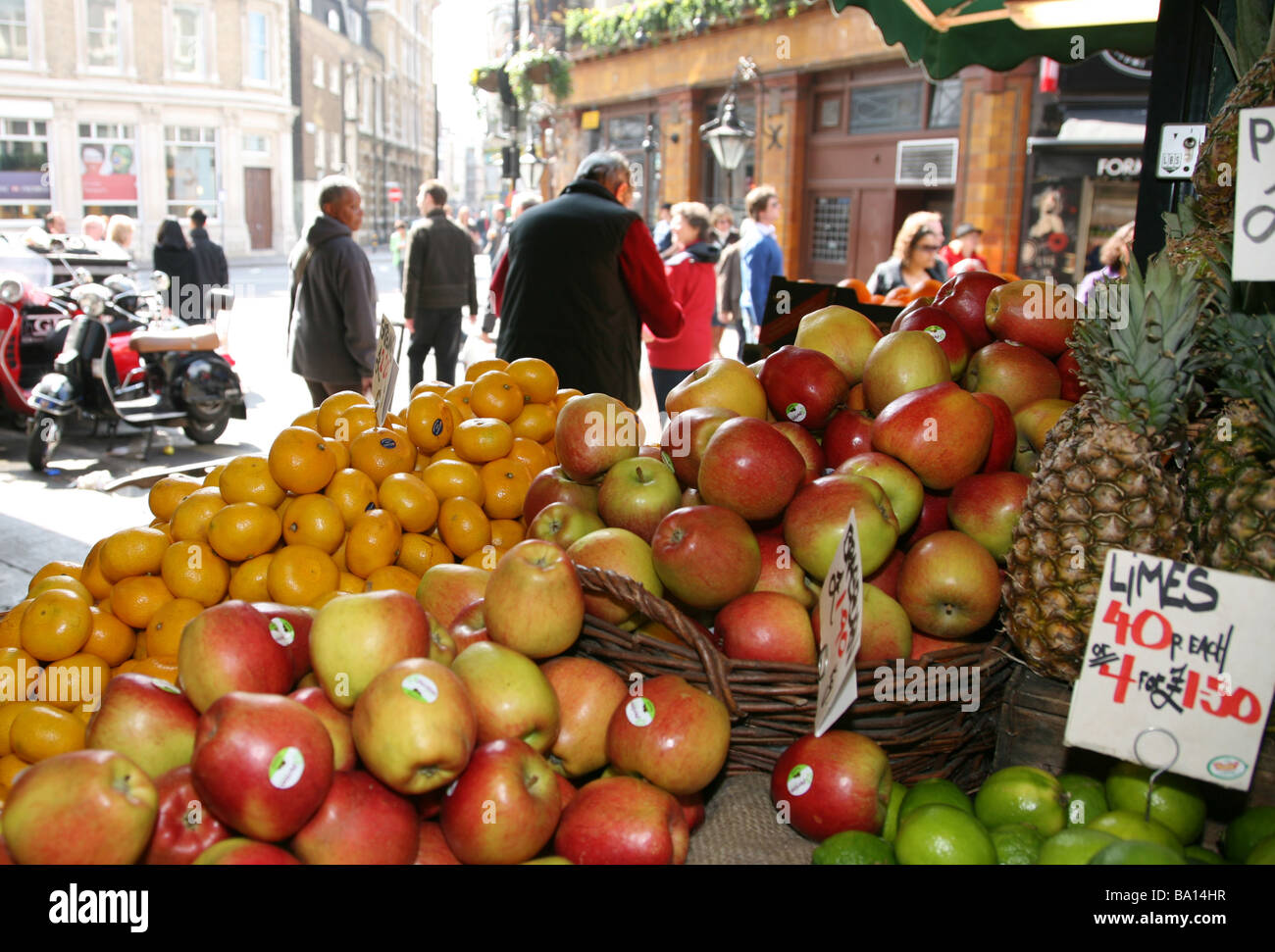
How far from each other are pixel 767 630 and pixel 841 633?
29 cm

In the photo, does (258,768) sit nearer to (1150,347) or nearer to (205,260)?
(1150,347)

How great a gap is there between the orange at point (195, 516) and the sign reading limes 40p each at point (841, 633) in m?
1.65

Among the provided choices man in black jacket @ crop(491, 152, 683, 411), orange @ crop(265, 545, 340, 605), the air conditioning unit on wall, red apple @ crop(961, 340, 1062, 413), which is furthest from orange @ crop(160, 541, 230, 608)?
the air conditioning unit on wall

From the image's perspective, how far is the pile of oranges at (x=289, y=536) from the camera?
87.4 inches

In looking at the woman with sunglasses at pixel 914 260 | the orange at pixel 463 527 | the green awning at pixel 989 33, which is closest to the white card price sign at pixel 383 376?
the orange at pixel 463 527

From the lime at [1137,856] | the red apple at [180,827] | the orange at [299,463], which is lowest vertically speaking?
the red apple at [180,827]

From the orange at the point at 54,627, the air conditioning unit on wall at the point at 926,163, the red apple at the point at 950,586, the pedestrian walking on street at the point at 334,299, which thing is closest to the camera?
the red apple at the point at 950,586

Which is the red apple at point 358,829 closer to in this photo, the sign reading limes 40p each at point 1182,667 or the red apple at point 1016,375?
the sign reading limes 40p each at point 1182,667

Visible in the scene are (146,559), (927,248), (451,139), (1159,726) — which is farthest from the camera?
(451,139)

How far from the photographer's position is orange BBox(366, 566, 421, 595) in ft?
7.74

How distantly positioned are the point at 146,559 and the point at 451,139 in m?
107

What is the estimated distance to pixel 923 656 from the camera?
5.94 ft

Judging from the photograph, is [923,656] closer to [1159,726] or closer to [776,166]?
[1159,726]
